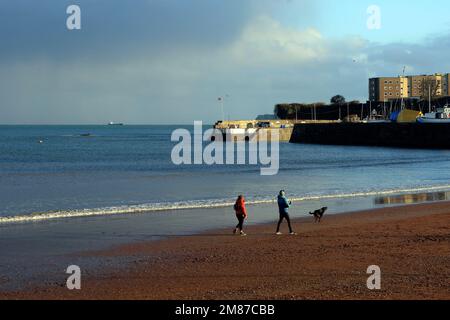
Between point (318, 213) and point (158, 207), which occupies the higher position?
point (318, 213)

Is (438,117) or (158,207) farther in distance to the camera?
(438,117)

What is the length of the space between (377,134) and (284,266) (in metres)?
91.3

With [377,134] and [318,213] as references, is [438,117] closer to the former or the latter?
[377,134]

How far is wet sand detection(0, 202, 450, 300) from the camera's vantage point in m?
12.3

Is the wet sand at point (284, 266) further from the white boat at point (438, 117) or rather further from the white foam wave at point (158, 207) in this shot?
the white boat at point (438, 117)

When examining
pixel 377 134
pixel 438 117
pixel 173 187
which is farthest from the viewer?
pixel 377 134

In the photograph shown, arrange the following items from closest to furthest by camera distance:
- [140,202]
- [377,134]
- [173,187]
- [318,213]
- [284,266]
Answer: [284,266], [318,213], [140,202], [173,187], [377,134]

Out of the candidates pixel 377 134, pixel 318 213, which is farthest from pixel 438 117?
pixel 318 213

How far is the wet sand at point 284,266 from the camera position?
40.4 feet

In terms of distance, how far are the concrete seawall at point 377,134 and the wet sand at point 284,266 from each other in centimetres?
7423

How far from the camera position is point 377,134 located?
103062 millimetres

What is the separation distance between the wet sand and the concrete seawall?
74.2 meters

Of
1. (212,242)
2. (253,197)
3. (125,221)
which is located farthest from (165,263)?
(253,197)

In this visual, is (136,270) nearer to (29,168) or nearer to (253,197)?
(253,197)
